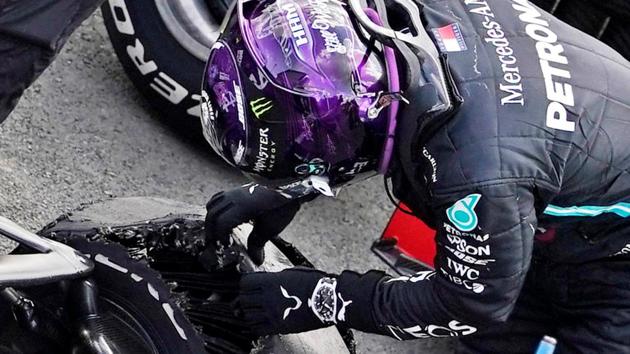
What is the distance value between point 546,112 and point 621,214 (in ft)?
1.27

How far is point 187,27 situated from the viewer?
133 inches

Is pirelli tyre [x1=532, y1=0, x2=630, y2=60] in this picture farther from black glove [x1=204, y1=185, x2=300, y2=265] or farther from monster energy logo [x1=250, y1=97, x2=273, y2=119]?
monster energy logo [x1=250, y1=97, x2=273, y2=119]

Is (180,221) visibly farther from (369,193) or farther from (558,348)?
(369,193)

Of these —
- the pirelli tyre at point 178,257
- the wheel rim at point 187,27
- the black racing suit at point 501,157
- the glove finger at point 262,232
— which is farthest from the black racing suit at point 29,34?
the wheel rim at point 187,27

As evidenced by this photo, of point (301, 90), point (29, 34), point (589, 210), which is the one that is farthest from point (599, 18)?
point (29, 34)

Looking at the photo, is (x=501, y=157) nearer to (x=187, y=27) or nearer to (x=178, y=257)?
(x=178, y=257)

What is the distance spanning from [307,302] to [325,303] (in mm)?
37

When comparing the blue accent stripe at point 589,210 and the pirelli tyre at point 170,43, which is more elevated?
the blue accent stripe at point 589,210

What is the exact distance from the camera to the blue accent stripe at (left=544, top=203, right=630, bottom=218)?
2240mm

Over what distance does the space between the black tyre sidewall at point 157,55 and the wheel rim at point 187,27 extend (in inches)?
0.7

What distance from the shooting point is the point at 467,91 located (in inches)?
81.4

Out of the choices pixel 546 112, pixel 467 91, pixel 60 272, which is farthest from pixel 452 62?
pixel 60 272

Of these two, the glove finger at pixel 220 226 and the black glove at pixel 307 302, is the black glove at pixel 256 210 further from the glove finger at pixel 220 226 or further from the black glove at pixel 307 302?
the black glove at pixel 307 302

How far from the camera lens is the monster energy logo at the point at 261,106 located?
207 centimetres
